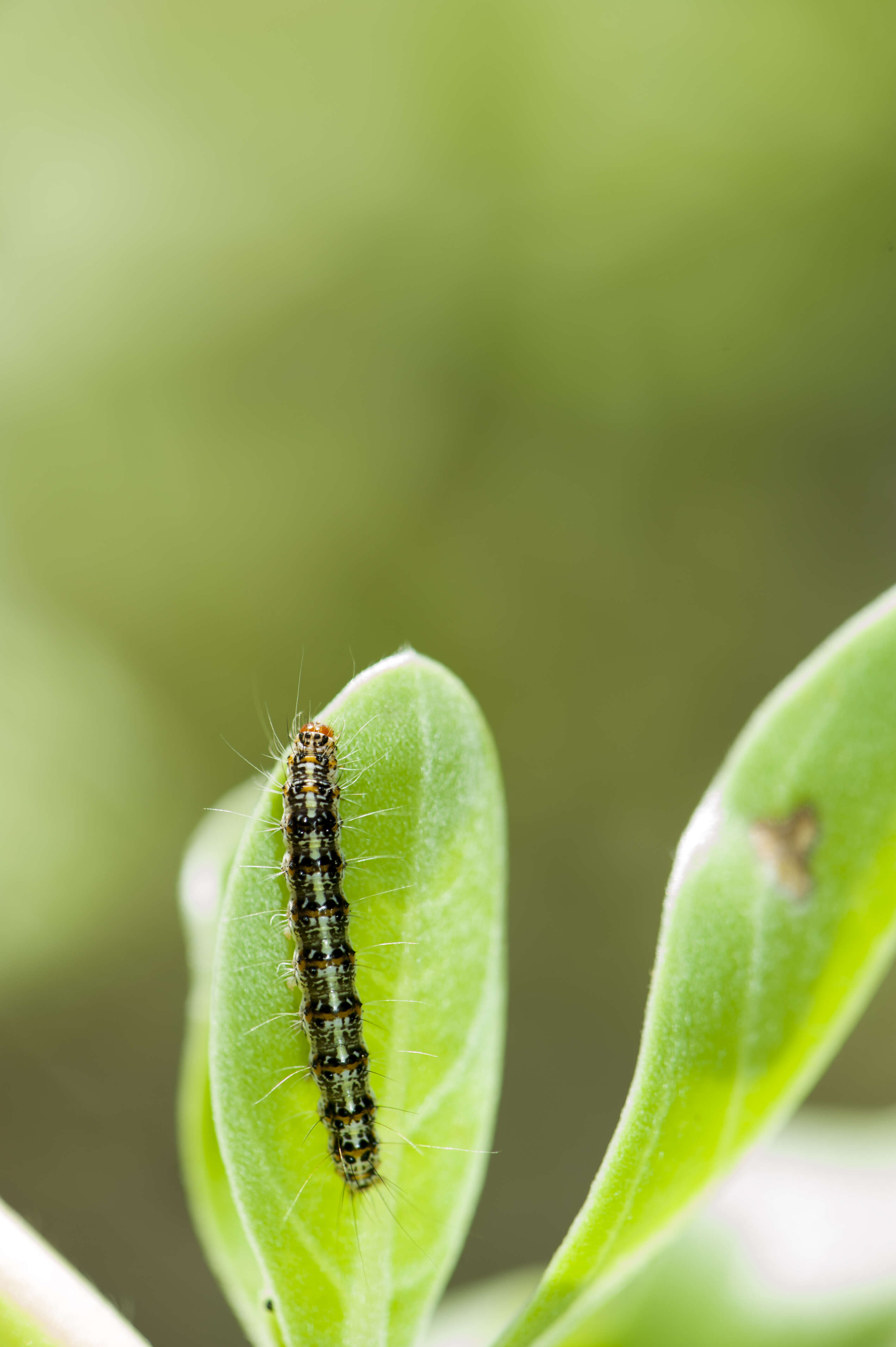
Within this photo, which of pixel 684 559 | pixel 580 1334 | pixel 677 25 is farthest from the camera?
pixel 684 559

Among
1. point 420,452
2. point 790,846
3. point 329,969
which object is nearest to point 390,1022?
point 329,969

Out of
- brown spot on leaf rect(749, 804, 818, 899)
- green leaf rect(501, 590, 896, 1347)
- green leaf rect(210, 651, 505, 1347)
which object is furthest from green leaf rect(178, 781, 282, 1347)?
brown spot on leaf rect(749, 804, 818, 899)

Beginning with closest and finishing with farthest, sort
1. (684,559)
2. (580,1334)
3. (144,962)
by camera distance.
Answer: (580,1334) → (144,962) → (684,559)

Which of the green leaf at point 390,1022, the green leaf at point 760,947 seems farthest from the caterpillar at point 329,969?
the green leaf at point 760,947

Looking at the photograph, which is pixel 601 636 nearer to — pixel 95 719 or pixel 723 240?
pixel 723 240

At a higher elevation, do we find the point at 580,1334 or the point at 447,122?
the point at 447,122

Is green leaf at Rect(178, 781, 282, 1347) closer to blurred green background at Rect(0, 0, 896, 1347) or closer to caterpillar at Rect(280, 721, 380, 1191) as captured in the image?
caterpillar at Rect(280, 721, 380, 1191)

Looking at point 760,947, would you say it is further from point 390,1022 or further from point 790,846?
point 390,1022

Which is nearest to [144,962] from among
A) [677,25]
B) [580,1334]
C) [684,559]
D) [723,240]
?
[684,559]
